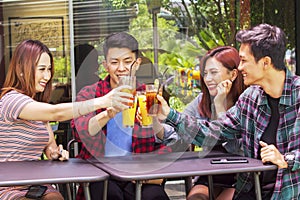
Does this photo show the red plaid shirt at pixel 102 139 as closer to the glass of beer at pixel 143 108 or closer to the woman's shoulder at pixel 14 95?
the glass of beer at pixel 143 108

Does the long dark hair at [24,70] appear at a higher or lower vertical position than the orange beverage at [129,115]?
higher

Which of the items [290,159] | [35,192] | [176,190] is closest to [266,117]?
[290,159]

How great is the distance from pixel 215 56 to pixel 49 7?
235 centimetres

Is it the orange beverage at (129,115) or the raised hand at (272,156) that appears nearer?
the raised hand at (272,156)

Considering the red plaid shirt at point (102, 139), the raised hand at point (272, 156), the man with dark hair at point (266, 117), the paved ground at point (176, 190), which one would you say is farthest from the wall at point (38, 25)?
the raised hand at point (272, 156)

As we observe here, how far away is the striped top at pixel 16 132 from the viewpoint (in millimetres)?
2932

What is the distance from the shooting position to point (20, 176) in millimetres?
2525

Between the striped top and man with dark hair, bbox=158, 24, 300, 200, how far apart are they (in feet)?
2.05

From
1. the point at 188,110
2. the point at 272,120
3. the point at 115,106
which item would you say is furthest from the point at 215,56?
the point at 115,106

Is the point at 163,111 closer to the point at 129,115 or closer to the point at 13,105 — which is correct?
the point at 129,115

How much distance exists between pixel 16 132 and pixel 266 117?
121 cm

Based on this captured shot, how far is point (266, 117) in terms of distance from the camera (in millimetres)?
2979

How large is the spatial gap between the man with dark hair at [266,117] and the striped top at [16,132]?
62 centimetres

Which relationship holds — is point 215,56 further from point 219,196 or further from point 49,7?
point 49,7
